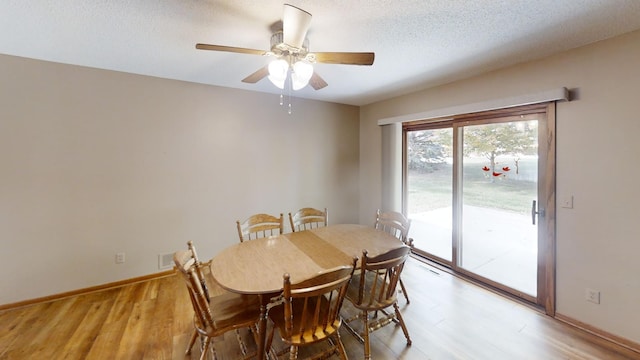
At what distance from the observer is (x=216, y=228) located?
351 cm

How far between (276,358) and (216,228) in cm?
211

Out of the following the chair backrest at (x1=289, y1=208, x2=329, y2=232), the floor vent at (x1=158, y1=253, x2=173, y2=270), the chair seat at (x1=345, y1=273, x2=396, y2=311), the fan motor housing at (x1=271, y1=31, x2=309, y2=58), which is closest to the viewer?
the fan motor housing at (x1=271, y1=31, x2=309, y2=58)

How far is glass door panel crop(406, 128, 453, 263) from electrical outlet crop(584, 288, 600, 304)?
1.36 m

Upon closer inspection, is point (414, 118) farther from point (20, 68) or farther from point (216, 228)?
point (20, 68)

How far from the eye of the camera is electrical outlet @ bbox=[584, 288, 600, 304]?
213cm

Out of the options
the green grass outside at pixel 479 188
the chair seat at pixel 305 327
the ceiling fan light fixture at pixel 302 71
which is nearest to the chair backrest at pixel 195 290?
the chair seat at pixel 305 327

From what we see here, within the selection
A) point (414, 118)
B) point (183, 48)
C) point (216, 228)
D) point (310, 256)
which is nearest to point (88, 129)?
point (183, 48)

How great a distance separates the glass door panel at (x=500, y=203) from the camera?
8.65ft

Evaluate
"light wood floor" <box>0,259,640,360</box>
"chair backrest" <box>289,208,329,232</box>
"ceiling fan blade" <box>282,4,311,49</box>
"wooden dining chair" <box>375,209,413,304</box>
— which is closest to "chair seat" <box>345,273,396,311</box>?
"light wood floor" <box>0,259,640,360</box>

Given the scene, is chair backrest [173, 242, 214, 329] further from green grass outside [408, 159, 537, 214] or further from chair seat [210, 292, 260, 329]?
green grass outside [408, 159, 537, 214]

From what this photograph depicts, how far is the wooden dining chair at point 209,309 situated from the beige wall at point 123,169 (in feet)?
5.61

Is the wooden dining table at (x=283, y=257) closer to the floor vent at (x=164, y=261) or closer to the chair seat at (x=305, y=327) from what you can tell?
the chair seat at (x=305, y=327)

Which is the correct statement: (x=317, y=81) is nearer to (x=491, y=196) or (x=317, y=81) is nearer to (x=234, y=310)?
(x=234, y=310)

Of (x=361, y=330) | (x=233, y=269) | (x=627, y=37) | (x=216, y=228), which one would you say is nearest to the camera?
(x=233, y=269)
